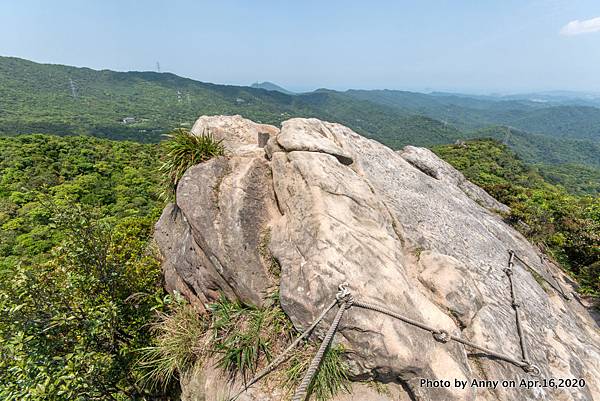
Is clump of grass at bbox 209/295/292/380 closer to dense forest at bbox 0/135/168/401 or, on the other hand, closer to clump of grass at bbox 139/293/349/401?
clump of grass at bbox 139/293/349/401

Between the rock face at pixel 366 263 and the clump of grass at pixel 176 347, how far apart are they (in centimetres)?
69

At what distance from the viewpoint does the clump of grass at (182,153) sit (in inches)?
275

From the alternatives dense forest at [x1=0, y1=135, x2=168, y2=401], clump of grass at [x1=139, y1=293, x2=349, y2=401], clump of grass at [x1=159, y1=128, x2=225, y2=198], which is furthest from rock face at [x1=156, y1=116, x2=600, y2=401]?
dense forest at [x1=0, y1=135, x2=168, y2=401]

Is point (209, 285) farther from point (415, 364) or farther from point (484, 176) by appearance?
point (484, 176)

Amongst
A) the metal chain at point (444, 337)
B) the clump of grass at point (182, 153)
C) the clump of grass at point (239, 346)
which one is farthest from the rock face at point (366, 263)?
the clump of grass at point (182, 153)

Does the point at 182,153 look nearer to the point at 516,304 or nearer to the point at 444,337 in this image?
the point at 444,337

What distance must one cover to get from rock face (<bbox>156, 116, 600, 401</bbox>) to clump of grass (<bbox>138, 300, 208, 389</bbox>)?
0.69m

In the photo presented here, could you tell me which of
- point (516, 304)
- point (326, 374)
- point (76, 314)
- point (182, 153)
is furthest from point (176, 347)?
point (516, 304)

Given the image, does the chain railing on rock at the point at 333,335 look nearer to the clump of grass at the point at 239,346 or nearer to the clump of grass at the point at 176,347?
the clump of grass at the point at 239,346

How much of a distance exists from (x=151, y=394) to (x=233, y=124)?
7.05 m

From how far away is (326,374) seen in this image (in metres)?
4.25

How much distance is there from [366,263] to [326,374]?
178 cm

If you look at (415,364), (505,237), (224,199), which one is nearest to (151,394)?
(224,199)

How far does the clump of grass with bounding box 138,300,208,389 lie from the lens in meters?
5.24
